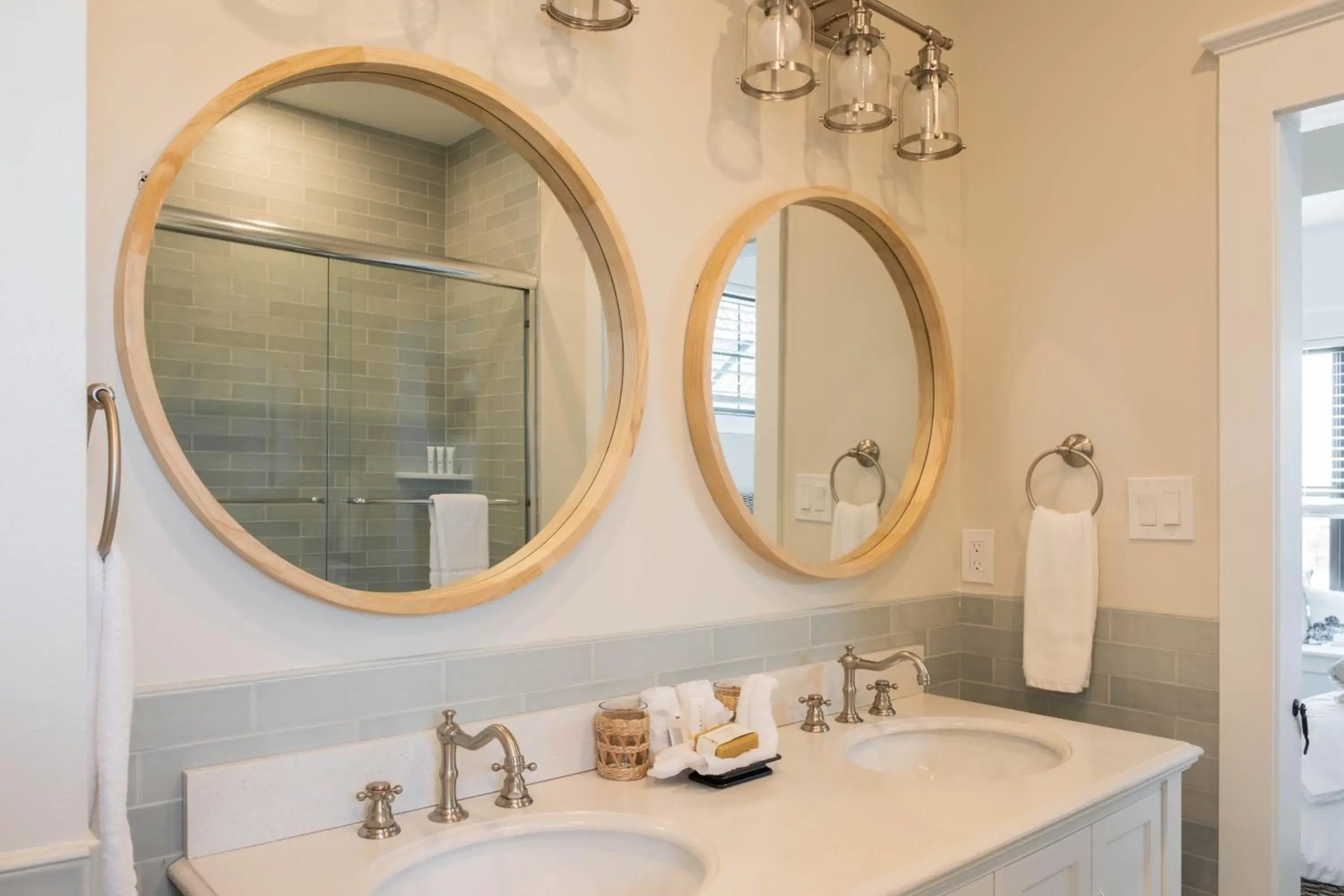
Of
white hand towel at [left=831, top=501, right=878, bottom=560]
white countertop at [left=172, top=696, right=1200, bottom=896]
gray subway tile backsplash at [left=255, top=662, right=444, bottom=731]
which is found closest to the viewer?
white countertop at [left=172, top=696, right=1200, bottom=896]

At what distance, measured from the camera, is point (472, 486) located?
55.6 inches

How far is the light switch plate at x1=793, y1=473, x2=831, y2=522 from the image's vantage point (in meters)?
1.89

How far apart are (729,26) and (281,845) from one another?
1.47 metres

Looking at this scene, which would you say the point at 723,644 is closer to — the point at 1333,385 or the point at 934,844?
the point at 934,844

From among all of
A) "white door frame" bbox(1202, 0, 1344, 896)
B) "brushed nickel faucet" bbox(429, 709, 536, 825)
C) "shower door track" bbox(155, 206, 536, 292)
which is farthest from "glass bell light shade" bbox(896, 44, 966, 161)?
"brushed nickel faucet" bbox(429, 709, 536, 825)

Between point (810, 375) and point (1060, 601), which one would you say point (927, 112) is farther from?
point (1060, 601)

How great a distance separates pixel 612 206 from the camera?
1.60 meters

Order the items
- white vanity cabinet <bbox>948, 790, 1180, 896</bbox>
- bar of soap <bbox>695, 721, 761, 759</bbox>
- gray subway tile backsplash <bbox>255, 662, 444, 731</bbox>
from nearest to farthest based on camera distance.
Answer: gray subway tile backsplash <bbox>255, 662, 444, 731</bbox> < white vanity cabinet <bbox>948, 790, 1180, 896</bbox> < bar of soap <bbox>695, 721, 761, 759</bbox>

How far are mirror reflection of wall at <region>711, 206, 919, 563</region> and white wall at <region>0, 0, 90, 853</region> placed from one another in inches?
42.0

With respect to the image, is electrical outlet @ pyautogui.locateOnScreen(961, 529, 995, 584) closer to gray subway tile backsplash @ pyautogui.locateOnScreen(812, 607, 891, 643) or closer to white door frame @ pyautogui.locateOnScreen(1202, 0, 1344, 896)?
gray subway tile backsplash @ pyautogui.locateOnScreen(812, 607, 891, 643)

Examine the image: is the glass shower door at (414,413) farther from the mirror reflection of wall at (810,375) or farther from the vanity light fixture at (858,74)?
the vanity light fixture at (858,74)

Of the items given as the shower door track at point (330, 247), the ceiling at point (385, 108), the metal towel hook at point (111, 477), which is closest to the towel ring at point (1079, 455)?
the shower door track at point (330, 247)

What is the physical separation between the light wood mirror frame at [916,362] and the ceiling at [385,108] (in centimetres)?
49

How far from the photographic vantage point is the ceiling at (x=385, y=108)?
4.21ft
